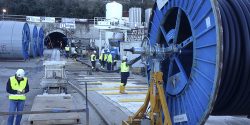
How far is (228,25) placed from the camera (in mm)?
6238

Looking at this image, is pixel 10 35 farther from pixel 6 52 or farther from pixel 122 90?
pixel 122 90

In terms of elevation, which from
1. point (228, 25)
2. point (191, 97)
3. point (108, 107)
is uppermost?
point (228, 25)

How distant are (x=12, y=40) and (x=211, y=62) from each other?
26.3 meters

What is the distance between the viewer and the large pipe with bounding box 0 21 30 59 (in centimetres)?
3005

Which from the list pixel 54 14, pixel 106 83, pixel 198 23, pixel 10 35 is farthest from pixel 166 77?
pixel 54 14

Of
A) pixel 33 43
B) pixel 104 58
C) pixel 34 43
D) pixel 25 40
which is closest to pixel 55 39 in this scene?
pixel 34 43

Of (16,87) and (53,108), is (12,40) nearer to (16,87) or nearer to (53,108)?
(53,108)

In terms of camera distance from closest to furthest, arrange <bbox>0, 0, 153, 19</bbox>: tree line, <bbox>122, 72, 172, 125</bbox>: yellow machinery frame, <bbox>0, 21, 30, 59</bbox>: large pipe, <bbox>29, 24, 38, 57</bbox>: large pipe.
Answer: <bbox>122, 72, 172, 125</bbox>: yellow machinery frame < <bbox>0, 21, 30, 59</bbox>: large pipe < <bbox>29, 24, 38, 57</bbox>: large pipe < <bbox>0, 0, 153, 19</bbox>: tree line

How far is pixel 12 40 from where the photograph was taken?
98.9ft

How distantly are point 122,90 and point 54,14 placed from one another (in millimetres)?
51839

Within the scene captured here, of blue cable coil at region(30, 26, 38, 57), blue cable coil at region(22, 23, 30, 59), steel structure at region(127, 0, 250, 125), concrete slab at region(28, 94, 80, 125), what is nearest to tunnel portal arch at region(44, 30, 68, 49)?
blue cable coil at region(30, 26, 38, 57)

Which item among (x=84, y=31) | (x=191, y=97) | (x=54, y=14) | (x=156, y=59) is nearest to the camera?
(x=191, y=97)

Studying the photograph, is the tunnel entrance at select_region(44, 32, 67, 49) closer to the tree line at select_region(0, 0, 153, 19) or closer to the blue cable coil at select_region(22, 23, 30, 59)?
the tree line at select_region(0, 0, 153, 19)

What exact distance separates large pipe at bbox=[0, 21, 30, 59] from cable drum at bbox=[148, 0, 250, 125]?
24.4 metres
